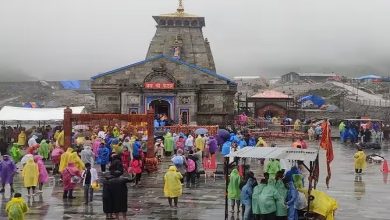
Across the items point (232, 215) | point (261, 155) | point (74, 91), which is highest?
point (74, 91)

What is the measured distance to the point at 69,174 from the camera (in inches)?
701

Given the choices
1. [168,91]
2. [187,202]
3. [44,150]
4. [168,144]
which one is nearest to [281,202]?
[187,202]

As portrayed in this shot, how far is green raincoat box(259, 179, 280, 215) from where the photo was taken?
43.3 feet

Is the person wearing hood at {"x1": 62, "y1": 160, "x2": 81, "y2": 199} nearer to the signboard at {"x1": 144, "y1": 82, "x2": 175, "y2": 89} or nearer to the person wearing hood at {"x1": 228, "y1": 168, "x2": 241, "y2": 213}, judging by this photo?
the person wearing hood at {"x1": 228, "y1": 168, "x2": 241, "y2": 213}

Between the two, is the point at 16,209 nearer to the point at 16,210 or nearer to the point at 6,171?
the point at 16,210

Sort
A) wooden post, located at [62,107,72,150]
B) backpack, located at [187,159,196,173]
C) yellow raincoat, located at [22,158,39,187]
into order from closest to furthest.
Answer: yellow raincoat, located at [22,158,39,187]
backpack, located at [187,159,196,173]
wooden post, located at [62,107,72,150]

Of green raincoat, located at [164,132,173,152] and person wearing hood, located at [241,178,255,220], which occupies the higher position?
green raincoat, located at [164,132,173,152]

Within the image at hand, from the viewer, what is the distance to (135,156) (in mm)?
22844

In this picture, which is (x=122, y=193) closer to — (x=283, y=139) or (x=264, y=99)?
(x=283, y=139)

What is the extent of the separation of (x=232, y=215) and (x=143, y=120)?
37.4 ft

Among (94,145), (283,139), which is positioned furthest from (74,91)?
(94,145)

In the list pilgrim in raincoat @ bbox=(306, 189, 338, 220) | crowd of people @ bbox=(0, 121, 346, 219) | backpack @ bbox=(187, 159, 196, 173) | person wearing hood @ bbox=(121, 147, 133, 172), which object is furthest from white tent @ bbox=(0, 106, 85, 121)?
pilgrim in raincoat @ bbox=(306, 189, 338, 220)

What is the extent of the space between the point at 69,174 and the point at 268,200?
7205 mm

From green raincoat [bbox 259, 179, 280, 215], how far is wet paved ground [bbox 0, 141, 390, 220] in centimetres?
259
